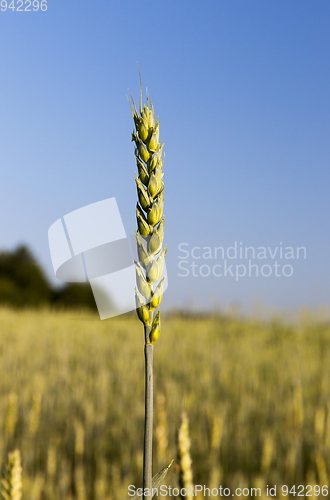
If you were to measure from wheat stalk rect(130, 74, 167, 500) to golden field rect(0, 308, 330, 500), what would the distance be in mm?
748

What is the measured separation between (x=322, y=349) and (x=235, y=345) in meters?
1.63

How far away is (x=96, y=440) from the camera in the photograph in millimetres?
3516

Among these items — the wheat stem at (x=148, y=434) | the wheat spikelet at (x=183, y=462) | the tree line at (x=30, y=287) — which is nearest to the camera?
the wheat stem at (x=148, y=434)

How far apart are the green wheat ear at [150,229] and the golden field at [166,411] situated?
0.75m

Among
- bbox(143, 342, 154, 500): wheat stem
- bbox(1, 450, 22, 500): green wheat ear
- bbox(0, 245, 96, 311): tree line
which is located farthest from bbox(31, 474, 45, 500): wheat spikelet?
bbox(0, 245, 96, 311): tree line

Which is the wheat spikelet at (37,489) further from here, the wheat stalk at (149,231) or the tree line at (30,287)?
the tree line at (30,287)

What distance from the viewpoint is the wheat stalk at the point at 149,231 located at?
280 mm

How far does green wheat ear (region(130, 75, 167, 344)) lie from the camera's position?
11.5 inches

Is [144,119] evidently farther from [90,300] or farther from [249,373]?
[90,300]

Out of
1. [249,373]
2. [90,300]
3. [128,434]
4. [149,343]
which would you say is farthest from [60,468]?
[90,300]

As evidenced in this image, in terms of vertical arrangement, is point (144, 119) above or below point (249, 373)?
above

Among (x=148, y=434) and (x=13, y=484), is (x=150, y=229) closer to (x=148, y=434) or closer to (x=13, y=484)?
(x=148, y=434)

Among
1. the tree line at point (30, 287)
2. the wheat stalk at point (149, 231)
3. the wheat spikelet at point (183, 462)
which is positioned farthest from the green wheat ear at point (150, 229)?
the tree line at point (30, 287)

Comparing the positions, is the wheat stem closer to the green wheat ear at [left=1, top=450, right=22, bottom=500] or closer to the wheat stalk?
the wheat stalk
